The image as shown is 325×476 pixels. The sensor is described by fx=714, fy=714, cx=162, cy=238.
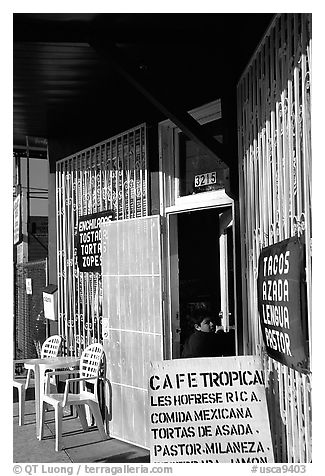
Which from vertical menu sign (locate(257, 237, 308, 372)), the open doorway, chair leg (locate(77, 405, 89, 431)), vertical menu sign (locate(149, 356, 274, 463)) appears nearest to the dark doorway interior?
the open doorway

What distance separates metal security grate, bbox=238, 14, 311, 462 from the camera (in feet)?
11.3

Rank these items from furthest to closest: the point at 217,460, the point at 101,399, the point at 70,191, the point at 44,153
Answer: the point at 44,153, the point at 70,191, the point at 101,399, the point at 217,460

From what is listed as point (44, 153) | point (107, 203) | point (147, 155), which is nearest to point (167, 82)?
point (147, 155)

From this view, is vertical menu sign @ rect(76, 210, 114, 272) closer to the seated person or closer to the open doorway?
the open doorway

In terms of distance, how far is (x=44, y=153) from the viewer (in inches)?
433

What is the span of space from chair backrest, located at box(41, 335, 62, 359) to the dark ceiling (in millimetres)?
2355

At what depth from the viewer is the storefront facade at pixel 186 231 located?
3.71m

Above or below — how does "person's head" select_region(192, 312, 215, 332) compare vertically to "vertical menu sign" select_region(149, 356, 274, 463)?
above

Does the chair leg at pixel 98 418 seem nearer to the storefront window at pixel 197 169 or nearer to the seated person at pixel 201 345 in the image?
the seated person at pixel 201 345

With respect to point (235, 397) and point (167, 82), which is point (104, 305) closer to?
point (167, 82)

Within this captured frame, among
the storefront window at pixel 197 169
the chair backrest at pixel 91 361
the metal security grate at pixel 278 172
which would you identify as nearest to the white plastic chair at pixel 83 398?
the chair backrest at pixel 91 361

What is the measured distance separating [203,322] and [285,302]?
9.31 feet
